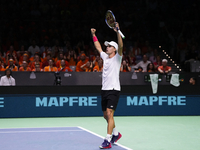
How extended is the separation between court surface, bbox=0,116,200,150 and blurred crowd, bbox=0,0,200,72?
171 inches

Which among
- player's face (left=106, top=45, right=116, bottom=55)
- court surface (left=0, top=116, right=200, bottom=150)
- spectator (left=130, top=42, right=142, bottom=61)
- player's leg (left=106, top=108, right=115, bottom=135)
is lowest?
court surface (left=0, top=116, right=200, bottom=150)

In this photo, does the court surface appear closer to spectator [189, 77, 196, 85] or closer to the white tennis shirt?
the white tennis shirt

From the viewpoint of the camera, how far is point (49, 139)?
672 centimetres

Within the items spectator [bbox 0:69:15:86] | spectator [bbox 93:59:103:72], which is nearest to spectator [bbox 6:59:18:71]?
spectator [bbox 0:69:15:86]

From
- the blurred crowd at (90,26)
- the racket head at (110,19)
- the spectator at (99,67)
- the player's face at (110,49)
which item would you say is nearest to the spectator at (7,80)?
the blurred crowd at (90,26)

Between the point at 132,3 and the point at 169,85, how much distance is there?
10104 mm

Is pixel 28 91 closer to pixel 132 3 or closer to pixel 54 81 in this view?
pixel 54 81

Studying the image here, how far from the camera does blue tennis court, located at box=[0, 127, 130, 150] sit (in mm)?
5914

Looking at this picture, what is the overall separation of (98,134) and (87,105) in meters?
3.64

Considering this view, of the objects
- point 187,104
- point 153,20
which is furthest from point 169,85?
point 153,20

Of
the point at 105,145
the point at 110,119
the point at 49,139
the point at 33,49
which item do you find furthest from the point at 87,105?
the point at 33,49

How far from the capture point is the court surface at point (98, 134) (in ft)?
20.0

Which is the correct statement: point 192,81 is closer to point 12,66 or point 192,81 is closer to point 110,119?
point 12,66

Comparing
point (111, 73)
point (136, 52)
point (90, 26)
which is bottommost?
point (111, 73)
